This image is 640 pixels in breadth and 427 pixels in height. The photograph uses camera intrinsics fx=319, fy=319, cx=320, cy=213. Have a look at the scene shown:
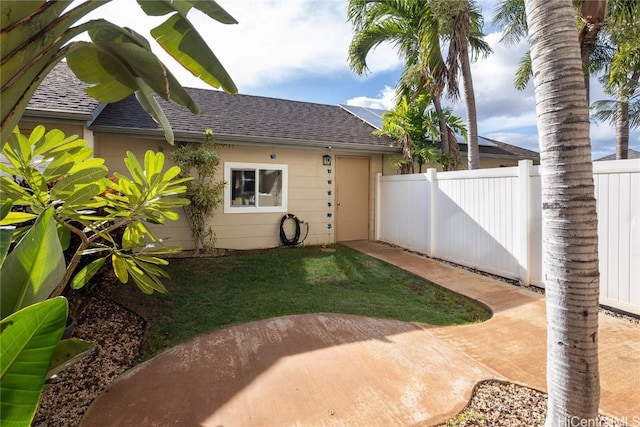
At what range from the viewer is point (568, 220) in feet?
5.76

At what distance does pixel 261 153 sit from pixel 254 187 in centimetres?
99

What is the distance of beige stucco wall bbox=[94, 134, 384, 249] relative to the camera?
7.77m

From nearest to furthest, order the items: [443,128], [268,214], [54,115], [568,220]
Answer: [568,220], [54,115], [268,214], [443,128]

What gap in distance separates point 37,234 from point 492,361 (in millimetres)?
3813

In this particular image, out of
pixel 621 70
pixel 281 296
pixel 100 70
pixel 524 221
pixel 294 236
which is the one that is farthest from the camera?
pixel 621 70

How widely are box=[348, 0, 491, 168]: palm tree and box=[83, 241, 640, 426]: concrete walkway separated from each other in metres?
5.75

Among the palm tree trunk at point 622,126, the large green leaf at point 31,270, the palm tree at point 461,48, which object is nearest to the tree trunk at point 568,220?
the large green leaf at point 31,270

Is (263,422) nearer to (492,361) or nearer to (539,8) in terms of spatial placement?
(492,361)

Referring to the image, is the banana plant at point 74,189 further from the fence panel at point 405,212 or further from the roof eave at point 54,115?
the fence panel at point 405,212

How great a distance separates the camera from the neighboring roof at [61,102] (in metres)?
5.70

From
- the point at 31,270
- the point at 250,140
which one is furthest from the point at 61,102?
the point at 31,270

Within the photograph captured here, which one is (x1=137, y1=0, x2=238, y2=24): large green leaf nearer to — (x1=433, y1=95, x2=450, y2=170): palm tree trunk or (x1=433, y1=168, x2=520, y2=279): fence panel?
(x1=433, y1=168, x2=520, y2=279): fence panel

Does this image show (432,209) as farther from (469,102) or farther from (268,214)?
(268,214)

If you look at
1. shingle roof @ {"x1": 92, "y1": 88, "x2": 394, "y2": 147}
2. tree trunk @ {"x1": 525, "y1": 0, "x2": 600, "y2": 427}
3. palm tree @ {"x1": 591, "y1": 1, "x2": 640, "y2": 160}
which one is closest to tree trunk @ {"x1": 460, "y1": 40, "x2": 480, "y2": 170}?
shingle roof @ {"x1": 92, "y1": 88, "x2": 394, "y2": 147}
